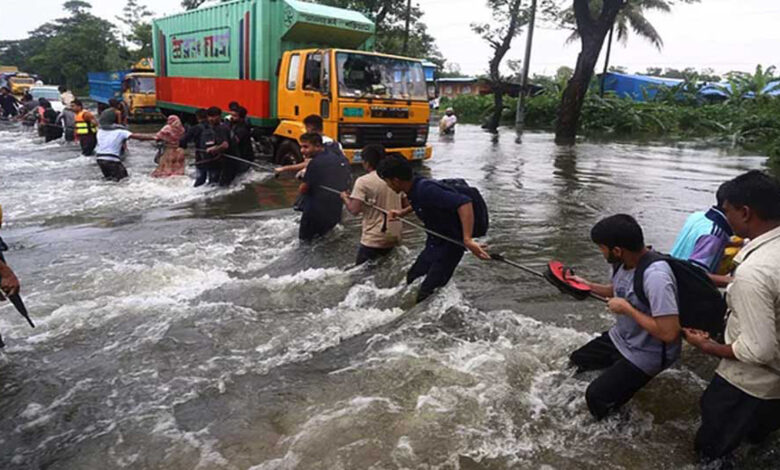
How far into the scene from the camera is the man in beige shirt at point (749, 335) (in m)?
2.20

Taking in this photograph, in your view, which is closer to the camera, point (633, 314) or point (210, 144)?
point (633, 314)

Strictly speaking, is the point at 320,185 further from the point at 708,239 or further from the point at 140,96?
the point at 140,96

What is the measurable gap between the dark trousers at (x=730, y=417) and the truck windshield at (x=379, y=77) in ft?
27.4

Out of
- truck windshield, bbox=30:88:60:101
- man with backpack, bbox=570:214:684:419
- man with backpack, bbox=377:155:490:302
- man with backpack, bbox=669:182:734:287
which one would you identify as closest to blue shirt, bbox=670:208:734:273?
man with backpack, bbox=669:182:734:287

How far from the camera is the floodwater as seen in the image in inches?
125

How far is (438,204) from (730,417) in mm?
2323

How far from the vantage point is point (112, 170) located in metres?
10.5

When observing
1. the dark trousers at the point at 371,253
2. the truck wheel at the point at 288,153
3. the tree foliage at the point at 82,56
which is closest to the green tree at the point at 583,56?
the truck wheel at the point at 288,153

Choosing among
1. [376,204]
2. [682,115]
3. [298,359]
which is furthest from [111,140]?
[682,115]

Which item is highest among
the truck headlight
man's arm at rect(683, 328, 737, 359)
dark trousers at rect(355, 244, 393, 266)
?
the truck headlight

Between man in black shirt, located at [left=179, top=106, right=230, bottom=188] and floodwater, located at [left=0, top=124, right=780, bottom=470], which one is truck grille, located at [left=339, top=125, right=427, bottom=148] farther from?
floodwater, located at [left=0, top=124, right=780, bottom=470]

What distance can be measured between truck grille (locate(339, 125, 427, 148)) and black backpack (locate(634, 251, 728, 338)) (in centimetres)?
795

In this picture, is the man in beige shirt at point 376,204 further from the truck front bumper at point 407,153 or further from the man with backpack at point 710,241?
the truck front bumper at point 407,153

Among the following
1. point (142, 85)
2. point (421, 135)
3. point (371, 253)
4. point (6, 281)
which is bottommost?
point (371, 253)
